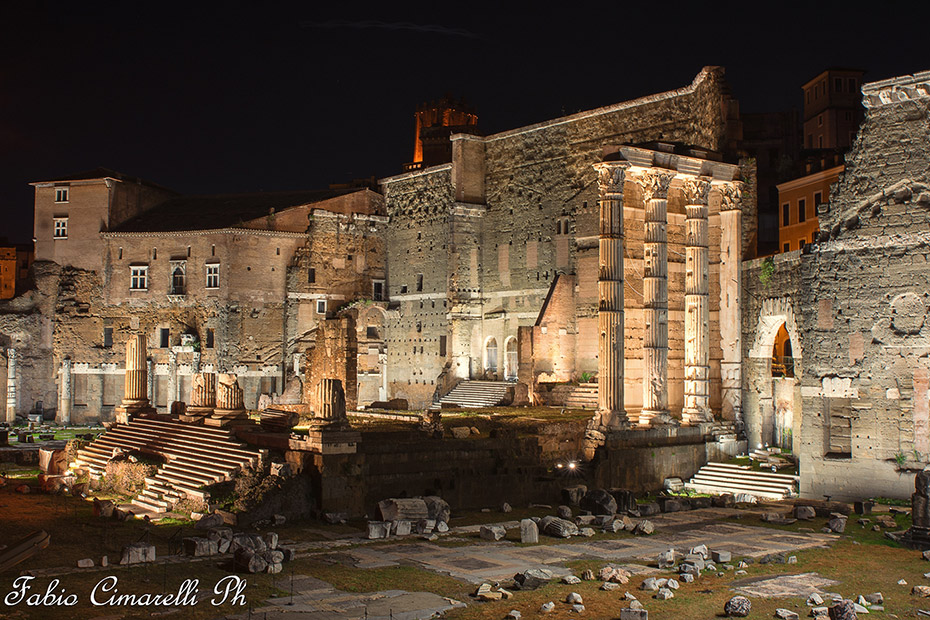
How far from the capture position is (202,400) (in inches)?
1126

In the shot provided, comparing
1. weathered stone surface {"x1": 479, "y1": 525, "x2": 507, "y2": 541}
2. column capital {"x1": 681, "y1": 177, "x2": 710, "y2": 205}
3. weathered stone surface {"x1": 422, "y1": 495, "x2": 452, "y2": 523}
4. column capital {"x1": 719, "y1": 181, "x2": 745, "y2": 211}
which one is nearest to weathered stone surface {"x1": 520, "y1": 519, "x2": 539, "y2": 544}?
weathered stone surface {"x1": 479, "y1": 525, "x2": 507, "y2": 541}

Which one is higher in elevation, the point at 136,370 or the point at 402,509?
the point at 136,370

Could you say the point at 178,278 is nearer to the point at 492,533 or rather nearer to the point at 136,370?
the point at 136,370

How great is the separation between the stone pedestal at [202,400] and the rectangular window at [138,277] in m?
19.5

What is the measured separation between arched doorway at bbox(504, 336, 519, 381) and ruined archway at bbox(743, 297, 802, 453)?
48.4ft

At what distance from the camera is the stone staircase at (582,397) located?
34.8 metres

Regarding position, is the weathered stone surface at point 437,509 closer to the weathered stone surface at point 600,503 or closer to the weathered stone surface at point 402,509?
the weathered stone surface at point 402,509

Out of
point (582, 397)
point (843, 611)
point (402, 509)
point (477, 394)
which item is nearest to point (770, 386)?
point (582, 397)

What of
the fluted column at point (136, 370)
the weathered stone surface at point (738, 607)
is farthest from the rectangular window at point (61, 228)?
the weathered stone surface at point (738, 607)

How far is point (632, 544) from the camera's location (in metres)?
17.3

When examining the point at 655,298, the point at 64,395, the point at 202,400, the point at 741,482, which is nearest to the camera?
the point at 741,482

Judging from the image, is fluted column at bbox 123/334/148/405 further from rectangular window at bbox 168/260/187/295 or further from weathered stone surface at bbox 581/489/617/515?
weathered stone surface at bbox 581/489/617/515

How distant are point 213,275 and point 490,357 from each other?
14.2 meters

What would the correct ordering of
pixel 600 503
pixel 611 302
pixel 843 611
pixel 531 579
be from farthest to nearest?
pixel 611 302, pixel 600 503, pixel 531 579, pixel 843 611
